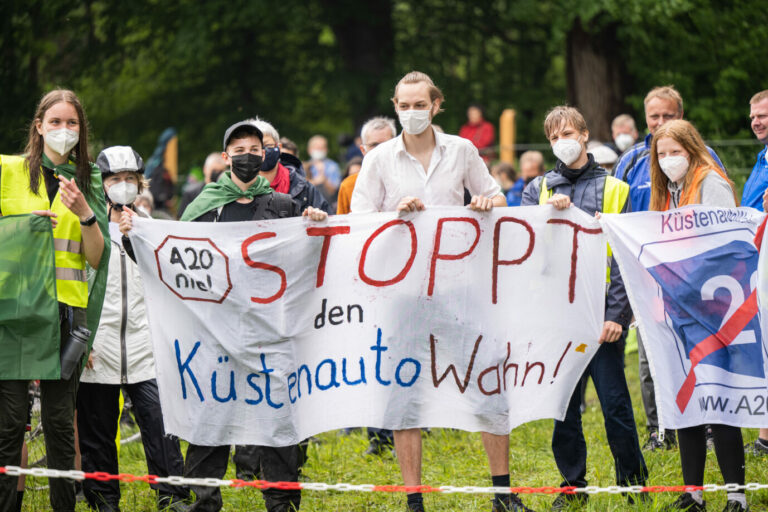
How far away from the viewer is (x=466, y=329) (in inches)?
214

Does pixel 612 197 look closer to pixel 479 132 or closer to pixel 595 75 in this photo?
pixel 479 132

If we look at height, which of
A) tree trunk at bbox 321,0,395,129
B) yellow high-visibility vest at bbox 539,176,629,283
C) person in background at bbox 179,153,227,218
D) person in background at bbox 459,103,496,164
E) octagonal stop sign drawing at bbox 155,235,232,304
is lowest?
octagonal stop sign drawing at bbox 155,235,232,304

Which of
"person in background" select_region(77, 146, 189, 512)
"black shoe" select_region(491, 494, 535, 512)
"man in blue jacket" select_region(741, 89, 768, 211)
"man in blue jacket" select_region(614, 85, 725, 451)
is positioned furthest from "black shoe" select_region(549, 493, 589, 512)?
"man in blue jacket" select_region(741, 89, 768, 211)

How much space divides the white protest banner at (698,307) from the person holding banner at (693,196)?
0.11 meters

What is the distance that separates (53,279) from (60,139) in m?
0.69

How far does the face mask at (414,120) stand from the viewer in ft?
17.7

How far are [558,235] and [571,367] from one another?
28.0 inches

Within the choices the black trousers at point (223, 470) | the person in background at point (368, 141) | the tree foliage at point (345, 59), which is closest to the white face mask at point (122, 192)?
the black trousers at point (223, 470)

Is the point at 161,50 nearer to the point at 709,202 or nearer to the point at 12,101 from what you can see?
the point at 12,101

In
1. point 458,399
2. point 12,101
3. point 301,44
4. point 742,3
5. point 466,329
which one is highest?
point 301,44

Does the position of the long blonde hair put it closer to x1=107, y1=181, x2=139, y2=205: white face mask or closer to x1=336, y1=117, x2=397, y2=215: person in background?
x1=336, y1=117, x2=397, y2=215: person in background

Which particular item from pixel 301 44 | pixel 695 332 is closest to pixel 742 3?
pixel 301 44

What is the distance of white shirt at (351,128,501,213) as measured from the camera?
547 cm

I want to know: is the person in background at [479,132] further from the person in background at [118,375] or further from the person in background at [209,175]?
the person in background at [118,375]
